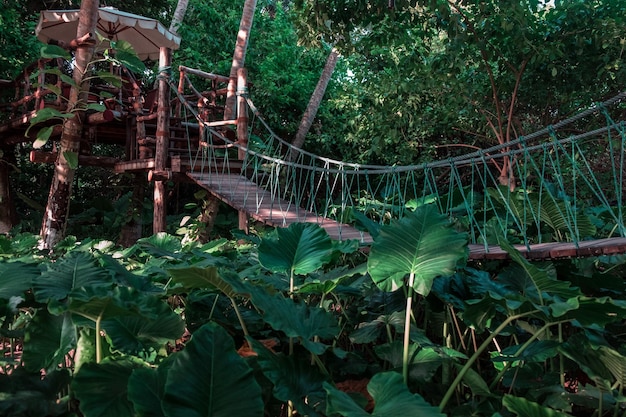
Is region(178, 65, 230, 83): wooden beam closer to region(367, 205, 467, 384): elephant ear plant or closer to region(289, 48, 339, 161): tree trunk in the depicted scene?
region(289, 48, 339, 161): tree trunk

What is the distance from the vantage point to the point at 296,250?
1688mm

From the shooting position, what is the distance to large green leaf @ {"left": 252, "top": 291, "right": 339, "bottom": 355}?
1.17 m

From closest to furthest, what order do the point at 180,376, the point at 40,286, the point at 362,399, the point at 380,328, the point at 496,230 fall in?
the point at 180,376 → the point at 362,399 → the point at 40,286 → the point at 380,328 → the point at 496,230

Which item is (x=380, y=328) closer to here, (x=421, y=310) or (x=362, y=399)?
(x=362, y=399)

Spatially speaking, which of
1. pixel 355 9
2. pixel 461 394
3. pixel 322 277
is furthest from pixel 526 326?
pixel 355 9

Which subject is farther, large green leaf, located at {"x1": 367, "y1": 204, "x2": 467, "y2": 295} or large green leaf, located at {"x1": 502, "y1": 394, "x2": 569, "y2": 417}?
large green leaf, located at {"x1": 367, "y1": 204, "x2": 467, "y2": 295}

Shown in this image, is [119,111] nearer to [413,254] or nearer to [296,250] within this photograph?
[296,250]

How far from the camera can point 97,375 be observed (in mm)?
1105

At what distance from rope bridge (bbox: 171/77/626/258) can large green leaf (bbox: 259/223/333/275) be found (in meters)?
0.25

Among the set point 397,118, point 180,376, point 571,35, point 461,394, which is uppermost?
point 571,35

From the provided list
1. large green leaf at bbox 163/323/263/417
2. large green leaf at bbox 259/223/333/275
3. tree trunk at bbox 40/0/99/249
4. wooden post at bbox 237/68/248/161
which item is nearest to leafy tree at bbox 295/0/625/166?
wooden post at bbox 237/68/248/161

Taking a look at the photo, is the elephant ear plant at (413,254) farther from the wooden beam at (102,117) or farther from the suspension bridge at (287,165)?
the wooden beam at (102,117)

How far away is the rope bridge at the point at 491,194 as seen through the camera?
86.9 inches

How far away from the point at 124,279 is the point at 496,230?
→ 1.97m
